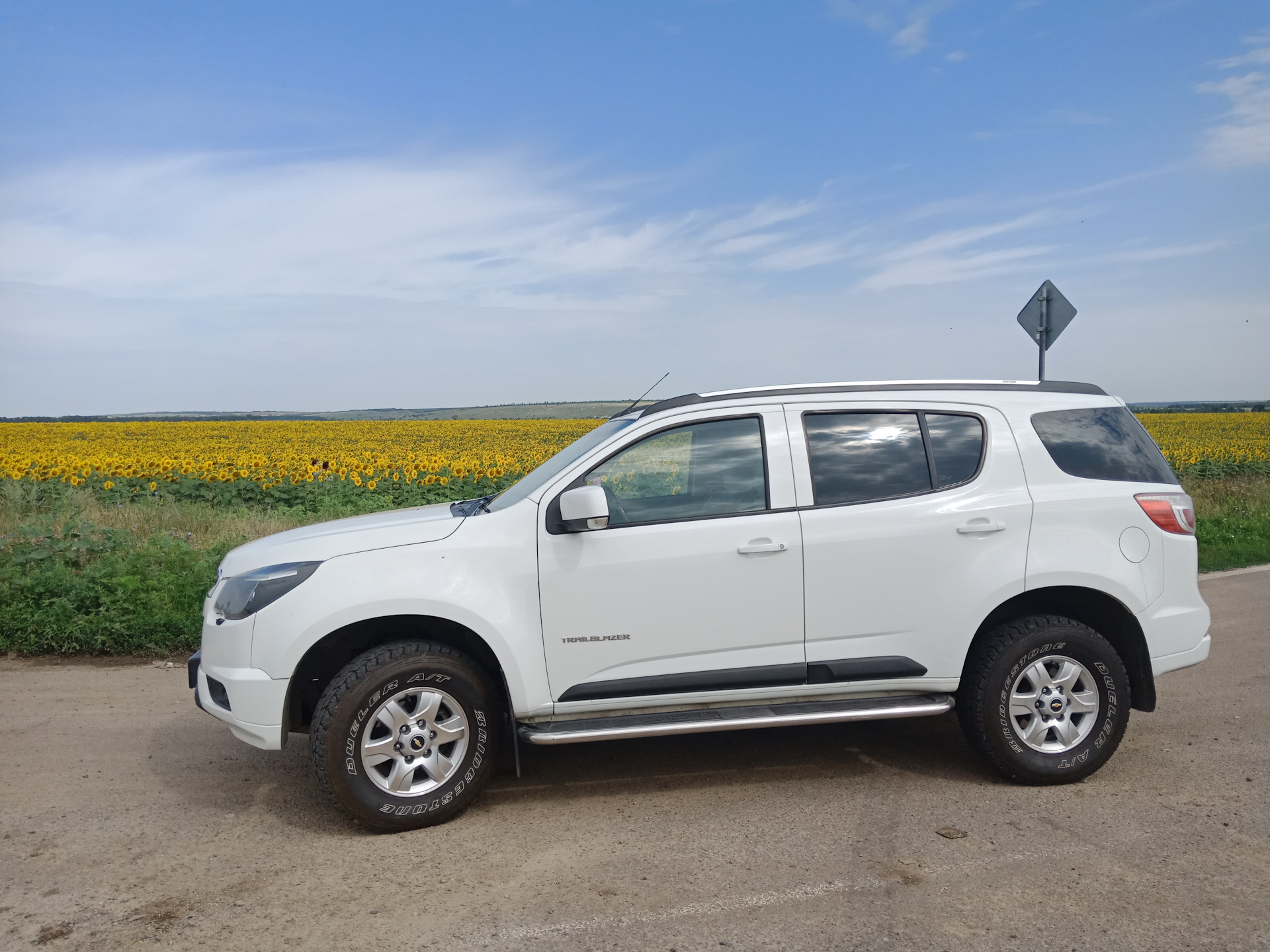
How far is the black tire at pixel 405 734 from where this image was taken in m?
4.30

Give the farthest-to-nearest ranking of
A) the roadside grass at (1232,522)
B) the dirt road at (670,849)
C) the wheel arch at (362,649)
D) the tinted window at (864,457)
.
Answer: the roadside grass at (1232,522) → the tinted window at (864,457) → the wheel arch at (362,649) → the dirt road at (670,849)

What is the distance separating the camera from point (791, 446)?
15.6 ft

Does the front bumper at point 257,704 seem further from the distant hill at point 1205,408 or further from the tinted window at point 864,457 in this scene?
the distant hill at point 1205,408

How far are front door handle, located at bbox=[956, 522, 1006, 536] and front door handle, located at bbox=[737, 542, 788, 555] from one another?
84 cm

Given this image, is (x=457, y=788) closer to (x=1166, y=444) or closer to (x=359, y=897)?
(x=359, y=897)

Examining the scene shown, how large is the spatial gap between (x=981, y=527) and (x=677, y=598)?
1.45 metres

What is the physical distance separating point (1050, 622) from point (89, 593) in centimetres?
671

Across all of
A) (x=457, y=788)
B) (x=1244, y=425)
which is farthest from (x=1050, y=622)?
(x=1244, y=425)

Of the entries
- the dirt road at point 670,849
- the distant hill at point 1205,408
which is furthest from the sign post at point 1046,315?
the distant hill at point 1205,408

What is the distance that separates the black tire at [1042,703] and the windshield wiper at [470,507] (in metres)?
2.42

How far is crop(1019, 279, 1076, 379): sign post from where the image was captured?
11.8 metres

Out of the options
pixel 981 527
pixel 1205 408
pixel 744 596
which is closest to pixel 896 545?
pixel 981 527

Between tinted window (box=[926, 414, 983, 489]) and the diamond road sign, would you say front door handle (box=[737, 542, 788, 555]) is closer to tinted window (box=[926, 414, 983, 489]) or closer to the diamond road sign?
tinted window (box=[926, 414, 983, 489])

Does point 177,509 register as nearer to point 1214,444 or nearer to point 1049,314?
point 1049,314
